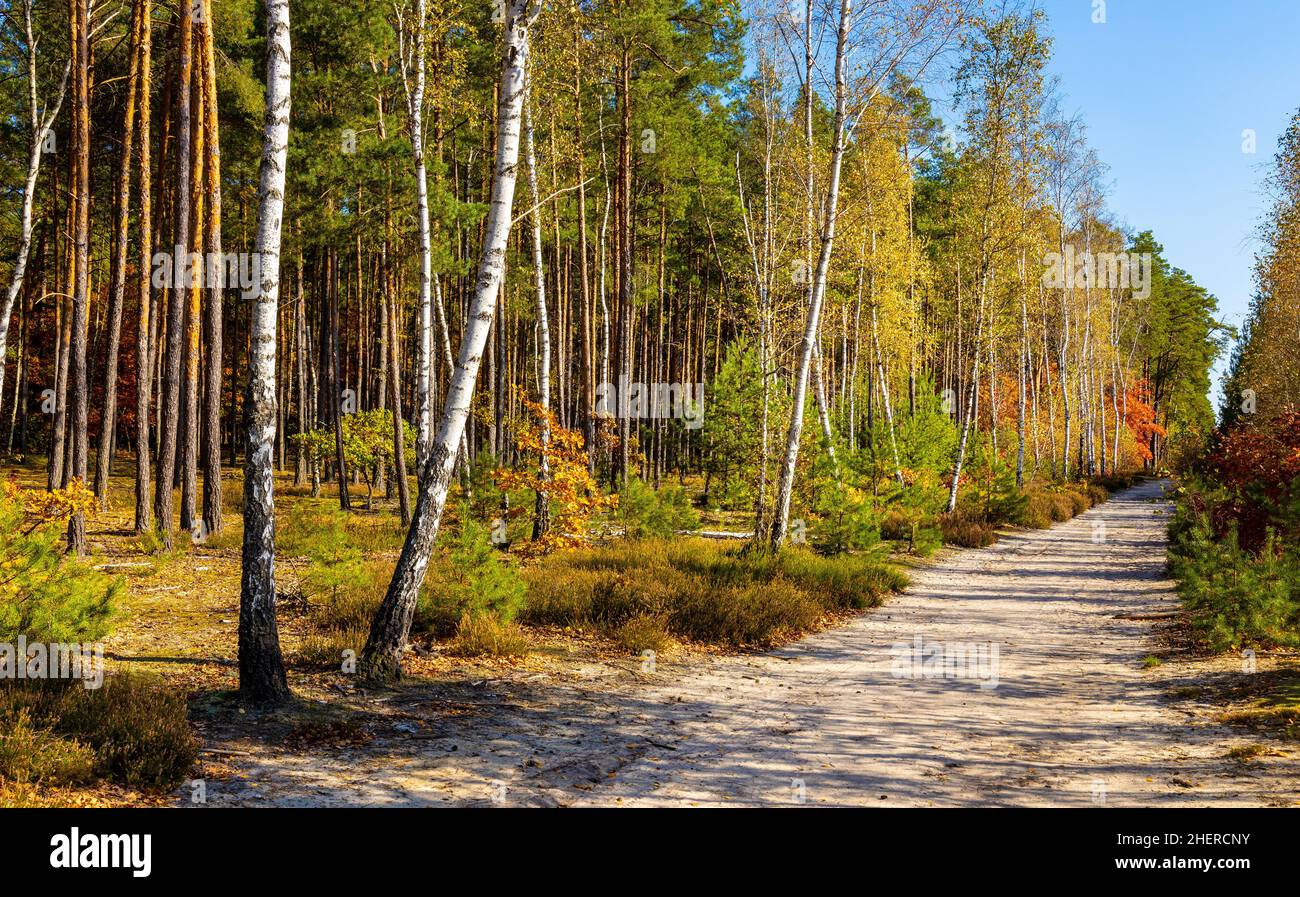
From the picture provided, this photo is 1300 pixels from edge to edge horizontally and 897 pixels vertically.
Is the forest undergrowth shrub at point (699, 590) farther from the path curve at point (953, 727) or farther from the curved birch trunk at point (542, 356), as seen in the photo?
the curved birch trunk at point (542, 356)

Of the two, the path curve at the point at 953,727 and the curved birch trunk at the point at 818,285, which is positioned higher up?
the curved birch trunk at the point at 818,285

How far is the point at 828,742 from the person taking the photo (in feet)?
22.8

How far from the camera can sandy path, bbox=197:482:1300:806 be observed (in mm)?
5582

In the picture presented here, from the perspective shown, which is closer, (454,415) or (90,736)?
(90,736)

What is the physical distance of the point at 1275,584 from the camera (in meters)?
9.01

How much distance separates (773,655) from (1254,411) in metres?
27.3

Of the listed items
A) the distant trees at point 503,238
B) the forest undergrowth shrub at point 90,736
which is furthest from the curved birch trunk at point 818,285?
the forest undergrowth shrub at point 90,736

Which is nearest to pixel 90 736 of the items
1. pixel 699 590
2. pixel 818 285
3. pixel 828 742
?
pixel 828 742

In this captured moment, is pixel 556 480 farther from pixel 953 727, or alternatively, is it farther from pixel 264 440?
pixel 953 727

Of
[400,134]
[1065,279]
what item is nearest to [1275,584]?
[400,134]

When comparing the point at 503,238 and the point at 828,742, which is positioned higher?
the point at 503,238

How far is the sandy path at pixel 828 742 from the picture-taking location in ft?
18.3

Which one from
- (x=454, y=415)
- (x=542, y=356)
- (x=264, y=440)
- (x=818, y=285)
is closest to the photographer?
(x=264, y=440)

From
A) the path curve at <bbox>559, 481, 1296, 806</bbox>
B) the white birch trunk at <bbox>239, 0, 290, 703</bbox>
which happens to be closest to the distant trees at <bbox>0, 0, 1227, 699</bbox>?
the white birch trunk at <bbox>239, 0, 290, 703</bbox>
